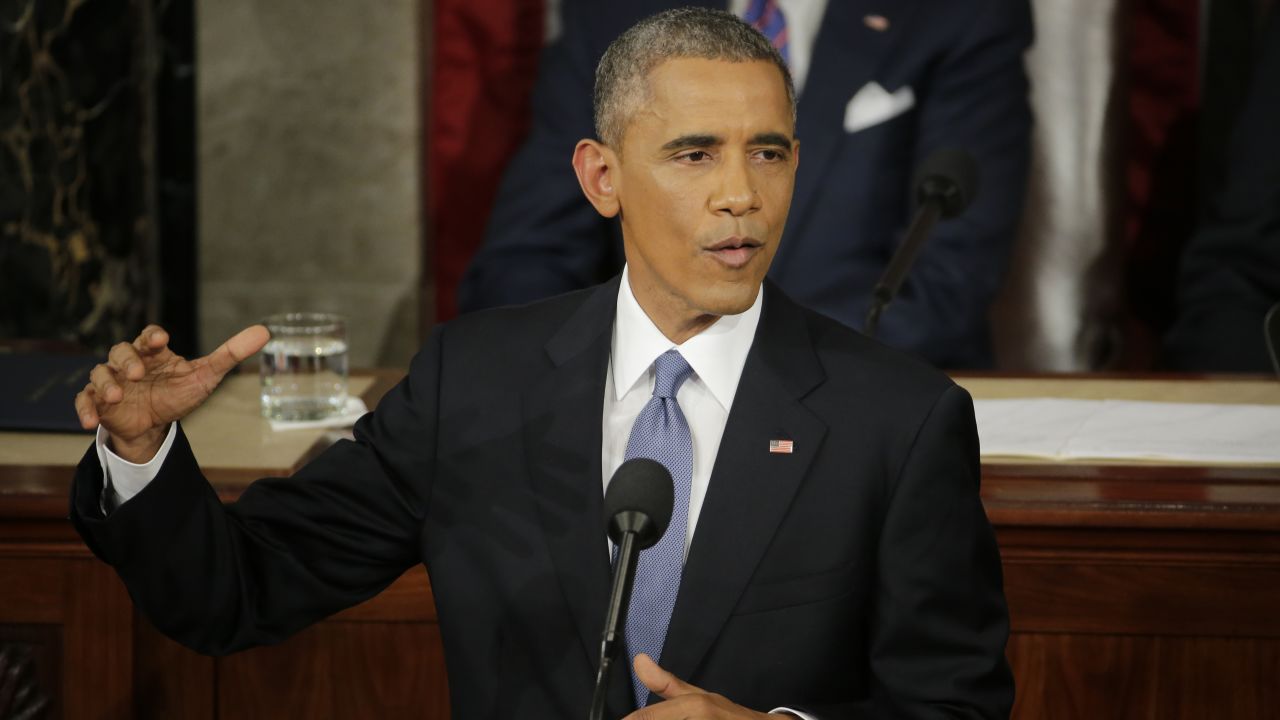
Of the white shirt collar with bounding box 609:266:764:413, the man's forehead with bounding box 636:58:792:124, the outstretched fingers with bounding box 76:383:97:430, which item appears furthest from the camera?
the white shirt collar with bounding box 609:266:764:413

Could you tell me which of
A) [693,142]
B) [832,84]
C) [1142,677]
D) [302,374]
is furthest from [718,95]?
[832,84]

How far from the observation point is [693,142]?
1246mm

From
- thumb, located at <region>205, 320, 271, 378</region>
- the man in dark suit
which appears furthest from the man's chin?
thumb, located at <region>205, 320, 271, 378</region>

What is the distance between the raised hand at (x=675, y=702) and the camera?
3.39ft

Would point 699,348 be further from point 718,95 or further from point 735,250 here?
point 718,95

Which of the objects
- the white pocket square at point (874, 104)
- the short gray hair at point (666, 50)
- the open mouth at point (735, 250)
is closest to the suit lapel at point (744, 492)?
the open mouth at point (735, 250)

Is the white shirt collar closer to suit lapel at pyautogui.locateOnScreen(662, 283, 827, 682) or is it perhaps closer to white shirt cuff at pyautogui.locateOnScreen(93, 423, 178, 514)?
suit lapel at pyautogui.locateOnScreen(662, 283, 827, 682)

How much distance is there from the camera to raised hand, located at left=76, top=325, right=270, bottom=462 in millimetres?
1137

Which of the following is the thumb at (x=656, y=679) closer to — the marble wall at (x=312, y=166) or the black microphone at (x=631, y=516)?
the black microphone at (x=631, y=516)

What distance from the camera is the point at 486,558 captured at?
1339 mm

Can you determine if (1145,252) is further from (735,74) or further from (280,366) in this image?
(735,74)

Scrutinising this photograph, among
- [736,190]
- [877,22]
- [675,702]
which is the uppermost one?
[877,22]

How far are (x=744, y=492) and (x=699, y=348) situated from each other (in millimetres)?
143

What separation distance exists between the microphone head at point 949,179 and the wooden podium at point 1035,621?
18.3 inches
